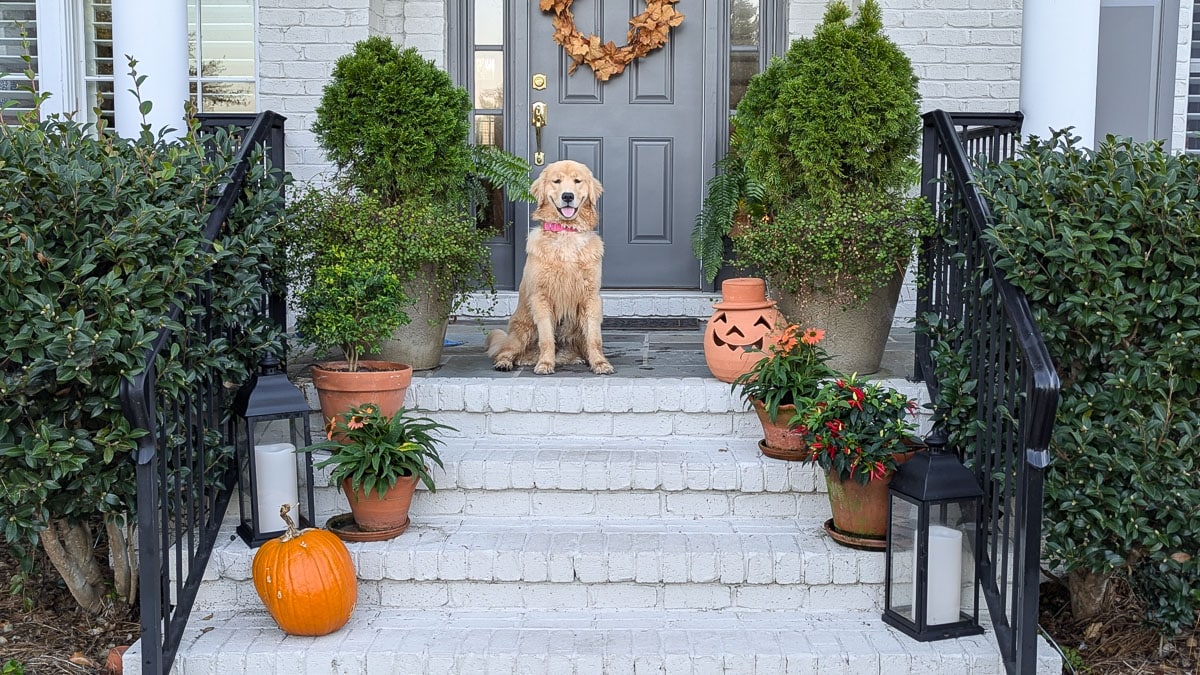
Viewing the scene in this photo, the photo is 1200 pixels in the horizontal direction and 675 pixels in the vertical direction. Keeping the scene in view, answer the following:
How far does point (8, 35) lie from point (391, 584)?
4.50 m

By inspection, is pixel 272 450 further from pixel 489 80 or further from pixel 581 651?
pixel 489 80

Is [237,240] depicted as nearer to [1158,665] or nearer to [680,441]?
[680,441]

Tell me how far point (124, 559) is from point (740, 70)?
4.28 metres

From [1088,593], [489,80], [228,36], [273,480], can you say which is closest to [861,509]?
[1088,593]

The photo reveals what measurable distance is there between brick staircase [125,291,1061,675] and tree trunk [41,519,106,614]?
42 cm

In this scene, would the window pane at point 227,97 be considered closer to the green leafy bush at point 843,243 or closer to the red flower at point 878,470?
the green leafy bush at point 843,243

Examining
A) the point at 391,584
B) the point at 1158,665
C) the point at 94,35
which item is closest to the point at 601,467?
the point at 391,584

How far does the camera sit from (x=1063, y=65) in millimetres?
3848

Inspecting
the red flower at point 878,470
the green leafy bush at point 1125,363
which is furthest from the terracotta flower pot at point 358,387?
the green leafy bush at point 1125,363

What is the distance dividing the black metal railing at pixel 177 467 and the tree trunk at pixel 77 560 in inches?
10.2

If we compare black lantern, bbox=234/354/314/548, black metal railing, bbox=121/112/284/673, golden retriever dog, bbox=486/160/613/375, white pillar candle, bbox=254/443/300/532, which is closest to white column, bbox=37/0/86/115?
black metal railing, bbox=121/112/284/673

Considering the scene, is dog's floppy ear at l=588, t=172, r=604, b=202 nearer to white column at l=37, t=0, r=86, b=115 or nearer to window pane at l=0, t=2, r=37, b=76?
white column at l=37, t=0, r=86, b=115

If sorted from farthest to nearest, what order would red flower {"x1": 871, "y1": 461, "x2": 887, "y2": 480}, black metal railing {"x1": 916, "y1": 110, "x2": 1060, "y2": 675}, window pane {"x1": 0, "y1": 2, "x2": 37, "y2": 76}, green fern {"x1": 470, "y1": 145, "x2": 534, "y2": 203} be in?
window pane {"x1": 0, "y1": 2, "x2": 37, "y2": 76} → green fern {"x1": 470, "y1": 145, "x2": 534, "y2": 203} → red flower {"x1": 871, "y1": 461, "x2": 887, "y2": 480} → black metal railing {"x1": 916, "y1": 110, "x2": 1060, "y2": 675}

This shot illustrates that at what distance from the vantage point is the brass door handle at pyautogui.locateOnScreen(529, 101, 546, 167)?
6.05 metres
